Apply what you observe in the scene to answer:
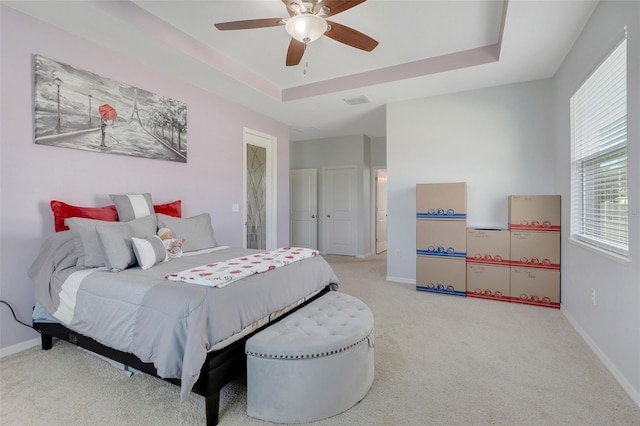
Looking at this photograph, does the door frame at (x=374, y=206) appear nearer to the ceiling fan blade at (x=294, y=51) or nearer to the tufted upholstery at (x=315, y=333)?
the ceiling fan blade at (x=294, y=51)

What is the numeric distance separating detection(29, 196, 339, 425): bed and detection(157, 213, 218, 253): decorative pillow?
0.49 feet

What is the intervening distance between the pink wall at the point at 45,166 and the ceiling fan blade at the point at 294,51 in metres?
1.59

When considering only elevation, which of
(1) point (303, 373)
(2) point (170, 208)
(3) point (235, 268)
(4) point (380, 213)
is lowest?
(1) point (303, 373)


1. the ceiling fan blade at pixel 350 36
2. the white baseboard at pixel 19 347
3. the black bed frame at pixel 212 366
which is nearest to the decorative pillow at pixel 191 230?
the black bed frame at pixel 212 366

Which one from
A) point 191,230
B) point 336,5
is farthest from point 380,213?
point 336,5

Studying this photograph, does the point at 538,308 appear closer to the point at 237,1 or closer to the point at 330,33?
the point at 330,33

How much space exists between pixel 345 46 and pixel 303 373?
299 centimetres

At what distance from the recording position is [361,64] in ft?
11.6

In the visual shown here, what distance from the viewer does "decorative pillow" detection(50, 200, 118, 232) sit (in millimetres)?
2395

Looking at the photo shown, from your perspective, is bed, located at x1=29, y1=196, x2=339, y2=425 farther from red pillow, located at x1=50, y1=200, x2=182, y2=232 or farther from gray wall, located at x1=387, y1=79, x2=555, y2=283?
gray wall, located at x1=387, y1=79, x2=555, y2=283

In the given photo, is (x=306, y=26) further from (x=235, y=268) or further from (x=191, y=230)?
(x=191, y=230)

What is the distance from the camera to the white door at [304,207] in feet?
22.9

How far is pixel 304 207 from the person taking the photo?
7121 mm

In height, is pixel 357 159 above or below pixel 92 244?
above
